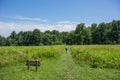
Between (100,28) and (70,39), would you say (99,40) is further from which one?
(70,39)

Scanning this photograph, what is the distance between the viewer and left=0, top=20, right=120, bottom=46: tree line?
346ft

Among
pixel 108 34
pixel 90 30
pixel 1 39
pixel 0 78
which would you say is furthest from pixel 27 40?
pixel 0 78

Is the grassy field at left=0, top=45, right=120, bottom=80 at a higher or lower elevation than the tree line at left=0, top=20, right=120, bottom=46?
lower

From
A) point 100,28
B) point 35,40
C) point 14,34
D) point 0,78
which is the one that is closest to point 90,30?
point 100,28

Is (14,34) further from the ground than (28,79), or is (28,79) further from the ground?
(14,34)

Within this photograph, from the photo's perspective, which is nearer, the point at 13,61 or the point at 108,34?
the point at 13,61

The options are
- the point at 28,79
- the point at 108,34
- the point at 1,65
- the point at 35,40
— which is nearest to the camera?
the point at 28,79

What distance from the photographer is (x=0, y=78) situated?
15.6 meters

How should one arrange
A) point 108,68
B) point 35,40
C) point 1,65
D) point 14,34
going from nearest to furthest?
point 108,68 → point 1,65 → point 35,40 → point 14,34

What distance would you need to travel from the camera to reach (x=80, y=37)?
358 feet

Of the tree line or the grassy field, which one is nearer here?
the grassy field

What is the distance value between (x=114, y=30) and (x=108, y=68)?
87.7 metres

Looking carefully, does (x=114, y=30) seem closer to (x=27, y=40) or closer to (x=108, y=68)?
(x=27, y=40)

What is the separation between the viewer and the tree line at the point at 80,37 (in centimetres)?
10544
